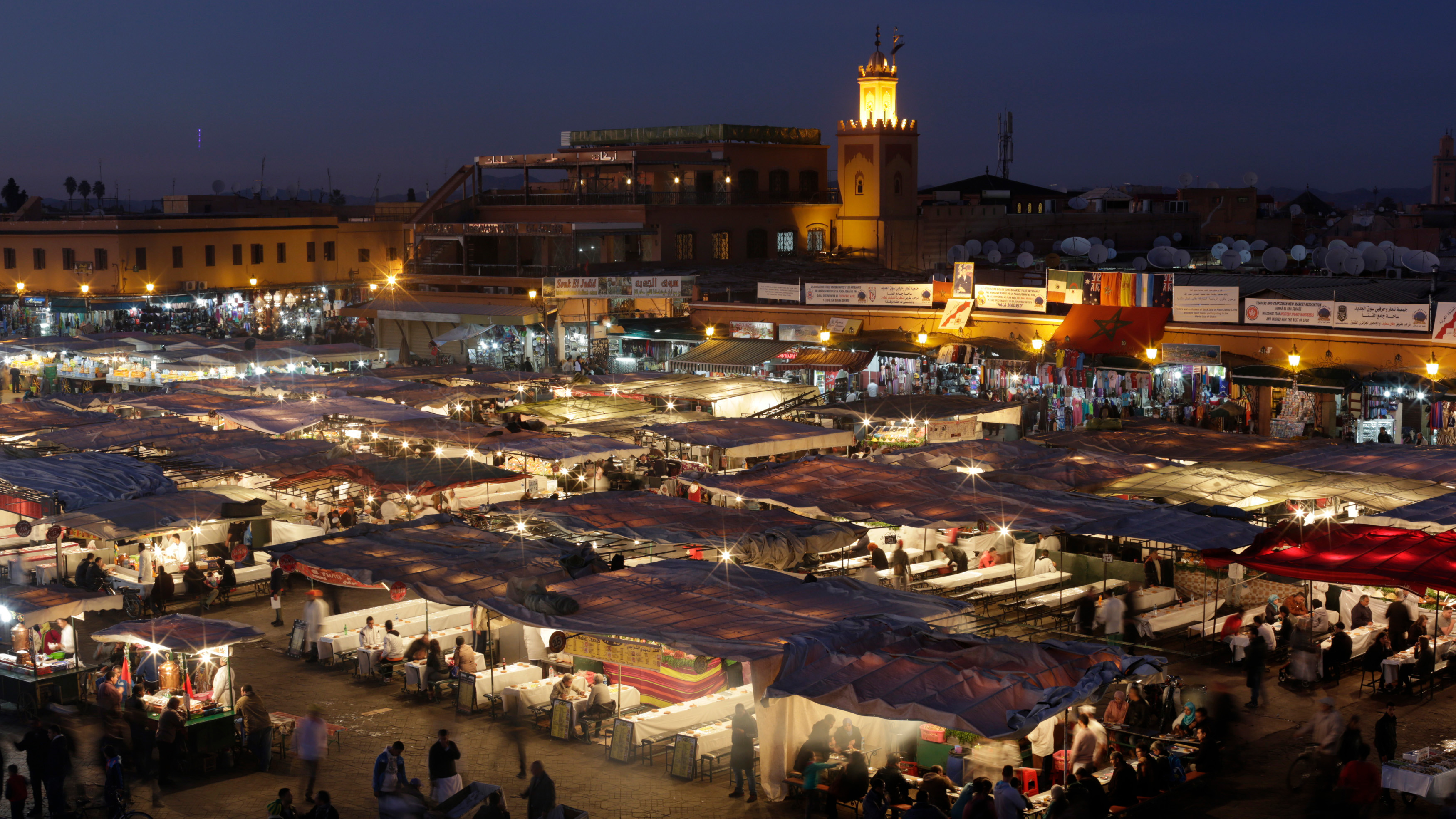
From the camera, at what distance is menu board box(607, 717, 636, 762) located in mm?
13820

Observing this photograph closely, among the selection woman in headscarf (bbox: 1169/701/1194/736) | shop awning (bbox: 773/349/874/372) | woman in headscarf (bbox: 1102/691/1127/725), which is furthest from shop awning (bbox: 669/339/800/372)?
woman in headscarf (bbox: 1102/691/1127/725)

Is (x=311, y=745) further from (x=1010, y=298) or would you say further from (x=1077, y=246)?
(x=1077, y=246)

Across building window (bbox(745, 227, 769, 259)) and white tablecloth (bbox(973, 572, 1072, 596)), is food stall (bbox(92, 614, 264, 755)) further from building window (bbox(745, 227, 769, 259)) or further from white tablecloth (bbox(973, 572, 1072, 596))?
building window (bbox(745, 227, 769, 259))

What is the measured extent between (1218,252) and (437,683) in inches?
1485

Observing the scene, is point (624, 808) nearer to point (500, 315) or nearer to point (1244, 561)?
point (1244, 561)

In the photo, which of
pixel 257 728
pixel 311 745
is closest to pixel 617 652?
pixel 311 745

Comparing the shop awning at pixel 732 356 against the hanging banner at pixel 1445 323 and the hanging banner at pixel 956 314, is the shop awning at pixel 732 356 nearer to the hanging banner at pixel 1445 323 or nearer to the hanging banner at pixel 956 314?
the hanging banner at pixel 956 314

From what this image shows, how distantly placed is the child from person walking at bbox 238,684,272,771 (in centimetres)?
209

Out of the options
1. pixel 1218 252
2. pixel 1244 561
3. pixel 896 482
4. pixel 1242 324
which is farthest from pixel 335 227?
pixel 1244 561

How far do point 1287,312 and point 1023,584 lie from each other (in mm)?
13500

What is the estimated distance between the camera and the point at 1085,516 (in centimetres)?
1809

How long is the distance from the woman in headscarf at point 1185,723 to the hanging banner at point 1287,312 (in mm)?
16942

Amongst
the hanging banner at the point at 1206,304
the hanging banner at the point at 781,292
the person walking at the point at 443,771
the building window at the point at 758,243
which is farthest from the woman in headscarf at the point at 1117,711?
the building window at the point at 758,243

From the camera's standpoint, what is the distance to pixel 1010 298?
33.9 metres
